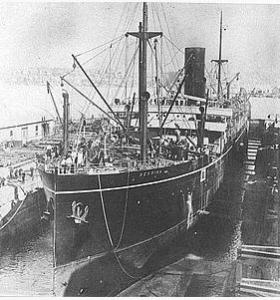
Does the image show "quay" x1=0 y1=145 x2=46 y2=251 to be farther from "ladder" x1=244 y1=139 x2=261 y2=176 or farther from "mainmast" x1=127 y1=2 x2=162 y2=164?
"ladder" x1=244 y1=139 x2=261 y2=176

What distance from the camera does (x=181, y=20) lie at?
3.12 metres

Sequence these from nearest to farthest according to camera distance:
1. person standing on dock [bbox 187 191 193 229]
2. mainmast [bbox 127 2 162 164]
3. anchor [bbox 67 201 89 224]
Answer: anchor [bbox 67 201 89 224] < mainmast [bbox 127 2 162 164] < person standing on dock [bbox 187 191 193 229]

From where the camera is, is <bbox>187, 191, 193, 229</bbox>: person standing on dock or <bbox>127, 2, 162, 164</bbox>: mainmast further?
<bbox>187, 191, 193, 229</bbox>: person standing on dock

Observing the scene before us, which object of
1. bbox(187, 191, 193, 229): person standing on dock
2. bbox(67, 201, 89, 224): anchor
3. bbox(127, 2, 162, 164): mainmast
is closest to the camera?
bbox(67, 201, 89, 224): anchor

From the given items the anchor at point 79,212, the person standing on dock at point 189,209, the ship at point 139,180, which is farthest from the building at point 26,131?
the person standing on dock at point 189,209

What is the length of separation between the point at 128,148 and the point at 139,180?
220 mm

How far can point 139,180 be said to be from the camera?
3.21 meters

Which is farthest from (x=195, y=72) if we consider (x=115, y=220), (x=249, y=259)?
(x=249, y=259)

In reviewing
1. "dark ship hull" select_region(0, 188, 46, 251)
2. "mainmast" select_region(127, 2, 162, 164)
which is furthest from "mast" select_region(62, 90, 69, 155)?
"mainmast" select_region(127, 2, 162, 164)

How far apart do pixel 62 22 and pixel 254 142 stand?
1.55 m

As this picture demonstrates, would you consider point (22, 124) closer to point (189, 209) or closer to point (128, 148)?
point (128, 148)

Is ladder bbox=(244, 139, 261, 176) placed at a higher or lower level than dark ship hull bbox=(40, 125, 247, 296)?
higher

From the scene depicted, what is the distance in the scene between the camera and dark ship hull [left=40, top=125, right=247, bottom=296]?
308cm

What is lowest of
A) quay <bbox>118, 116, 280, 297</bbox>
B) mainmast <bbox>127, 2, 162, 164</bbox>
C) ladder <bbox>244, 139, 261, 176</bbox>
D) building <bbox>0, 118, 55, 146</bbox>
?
quay <bbox>118, 116, 280, 297</bbox>
